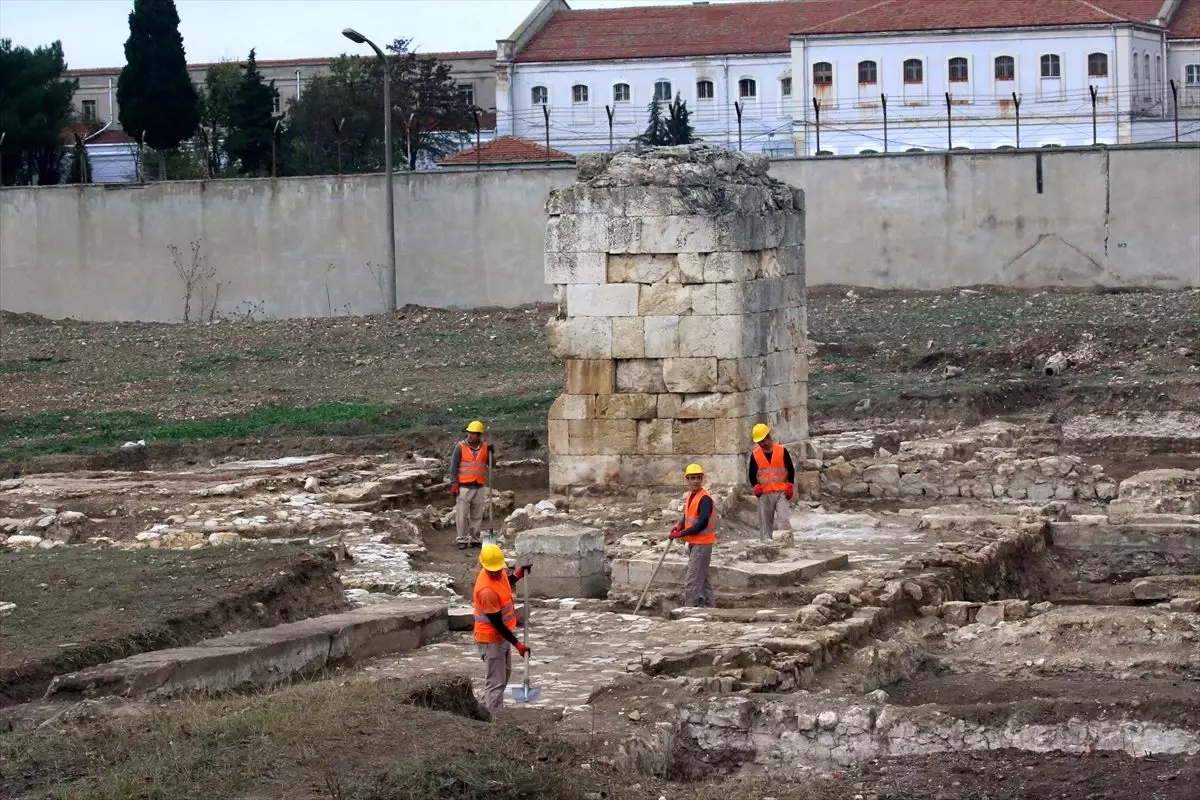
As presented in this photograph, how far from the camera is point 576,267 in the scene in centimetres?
1742

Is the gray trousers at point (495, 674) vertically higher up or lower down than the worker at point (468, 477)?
lower down

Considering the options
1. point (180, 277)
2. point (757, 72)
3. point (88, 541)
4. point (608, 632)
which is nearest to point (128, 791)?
point (608, 632)

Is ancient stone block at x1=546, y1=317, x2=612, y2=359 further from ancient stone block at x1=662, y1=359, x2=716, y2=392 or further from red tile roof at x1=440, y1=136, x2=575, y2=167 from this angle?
red tile roof at x1=440, y1=136, x2=575, y2=167

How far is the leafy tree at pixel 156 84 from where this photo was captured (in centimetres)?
4769

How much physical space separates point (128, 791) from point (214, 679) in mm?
3058

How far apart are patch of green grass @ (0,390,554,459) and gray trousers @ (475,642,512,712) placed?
1171cm

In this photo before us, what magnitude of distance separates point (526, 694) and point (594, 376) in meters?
6.69

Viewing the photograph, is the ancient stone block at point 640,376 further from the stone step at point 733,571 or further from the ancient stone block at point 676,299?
the stone step at point 733,571

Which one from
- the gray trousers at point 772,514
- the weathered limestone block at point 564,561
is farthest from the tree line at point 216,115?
the weathered limestone block at point 564,561

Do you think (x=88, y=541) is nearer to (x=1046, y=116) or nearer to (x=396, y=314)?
(x=396, y=314)

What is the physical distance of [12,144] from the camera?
48.2m

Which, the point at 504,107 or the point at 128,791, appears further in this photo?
the point at 504,107

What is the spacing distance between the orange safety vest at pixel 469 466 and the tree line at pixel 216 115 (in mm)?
28555

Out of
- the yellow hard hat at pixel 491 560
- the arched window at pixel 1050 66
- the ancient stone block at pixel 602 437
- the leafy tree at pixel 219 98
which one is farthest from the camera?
the leafy tree at pixel 219 98
